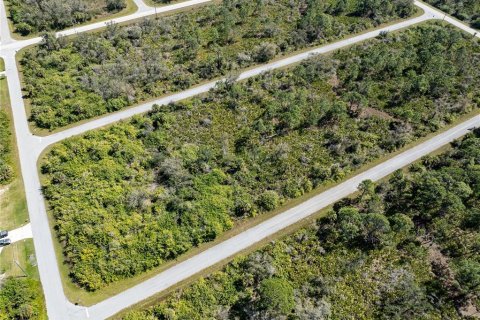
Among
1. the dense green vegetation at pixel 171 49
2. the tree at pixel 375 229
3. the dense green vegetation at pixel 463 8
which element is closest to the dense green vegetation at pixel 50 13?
the dense green vegetation at pixel 171 49

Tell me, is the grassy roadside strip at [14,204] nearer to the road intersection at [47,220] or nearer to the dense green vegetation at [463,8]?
the road intersection at [47,220]

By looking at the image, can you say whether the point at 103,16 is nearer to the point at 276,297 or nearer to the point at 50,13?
the point at 50,13

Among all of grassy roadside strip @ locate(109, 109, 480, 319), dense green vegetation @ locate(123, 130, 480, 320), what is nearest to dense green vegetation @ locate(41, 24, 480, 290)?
grassy roadside strip @ locate(109, 109, 480, 319)

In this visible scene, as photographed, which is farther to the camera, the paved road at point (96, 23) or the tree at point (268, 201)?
the paved road at point (96, 23)

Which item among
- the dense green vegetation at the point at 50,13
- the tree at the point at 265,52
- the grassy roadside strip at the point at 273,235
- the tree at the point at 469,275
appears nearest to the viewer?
the tree at the point at 469,275

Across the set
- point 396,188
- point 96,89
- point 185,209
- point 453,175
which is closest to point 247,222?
point 185,209

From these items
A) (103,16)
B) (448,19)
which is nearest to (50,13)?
(103,16)
